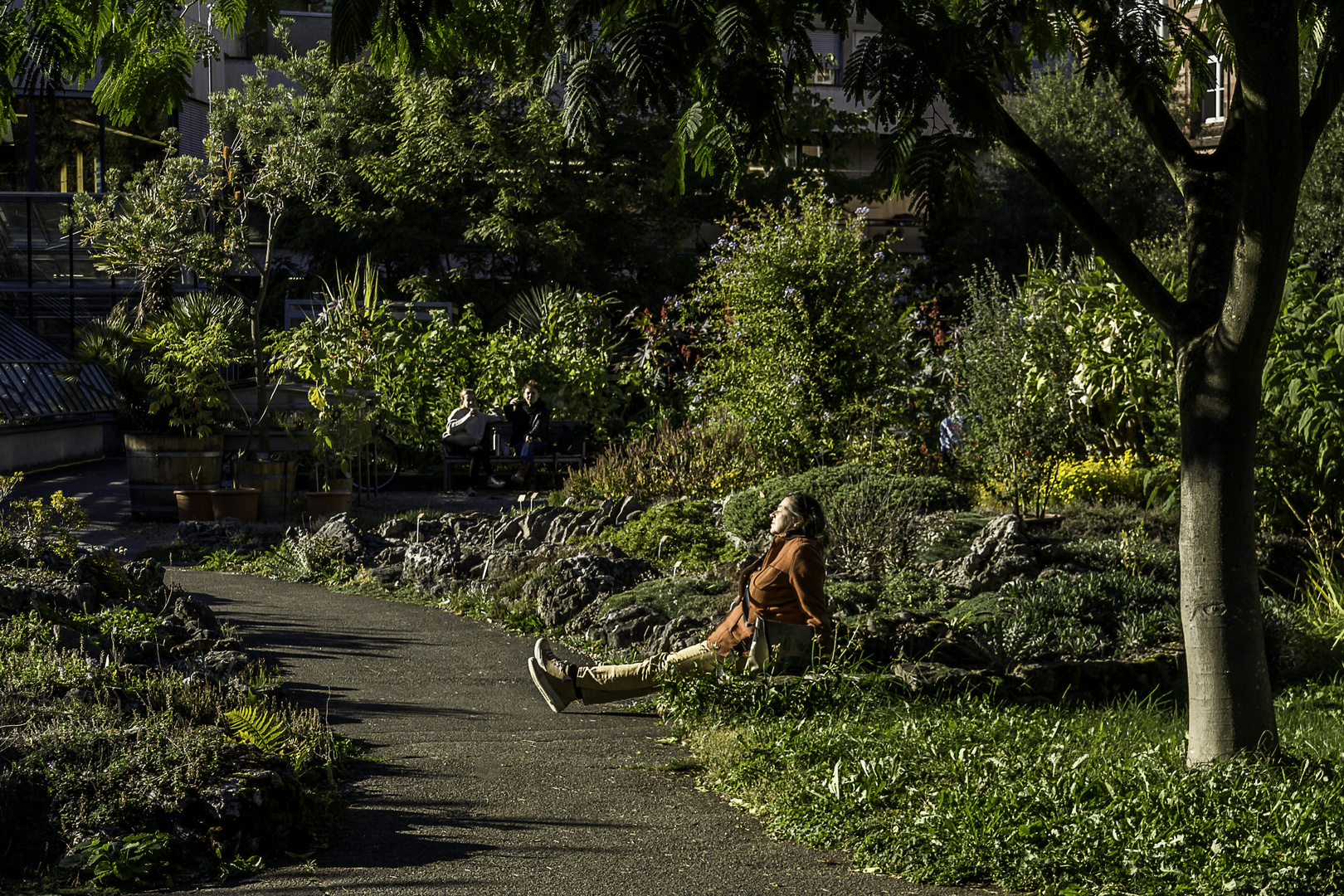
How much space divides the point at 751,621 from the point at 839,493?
3.49 metres

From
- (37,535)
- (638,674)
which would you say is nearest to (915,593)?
(638,674)

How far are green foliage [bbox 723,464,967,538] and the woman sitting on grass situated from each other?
294 cm

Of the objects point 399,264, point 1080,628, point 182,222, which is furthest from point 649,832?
point 399,264

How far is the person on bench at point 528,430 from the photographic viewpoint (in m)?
16.1

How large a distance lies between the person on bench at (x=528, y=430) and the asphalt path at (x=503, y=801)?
7851 mm

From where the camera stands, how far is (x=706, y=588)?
8.68 m

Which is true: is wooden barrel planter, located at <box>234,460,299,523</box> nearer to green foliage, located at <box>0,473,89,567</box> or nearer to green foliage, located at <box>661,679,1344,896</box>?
green foliage, located at <box>0,473,89,567</box>

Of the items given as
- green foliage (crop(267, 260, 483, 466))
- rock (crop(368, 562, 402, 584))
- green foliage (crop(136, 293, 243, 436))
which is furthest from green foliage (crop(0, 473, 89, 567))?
green foliage (crop(267, 260, 483, 466))

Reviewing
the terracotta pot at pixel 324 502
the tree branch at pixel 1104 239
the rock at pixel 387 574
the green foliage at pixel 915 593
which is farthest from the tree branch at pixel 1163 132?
the terracotta pot at pixel 324 502

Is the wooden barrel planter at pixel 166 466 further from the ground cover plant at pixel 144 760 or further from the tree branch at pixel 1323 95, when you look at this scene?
the tree branch at pixel 1323 95

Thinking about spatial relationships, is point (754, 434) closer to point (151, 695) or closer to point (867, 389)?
point (867, 389)

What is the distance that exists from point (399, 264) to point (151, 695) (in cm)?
1997

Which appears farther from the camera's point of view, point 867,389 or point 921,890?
point 867,389

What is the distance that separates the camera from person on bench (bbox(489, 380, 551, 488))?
16.1 m
